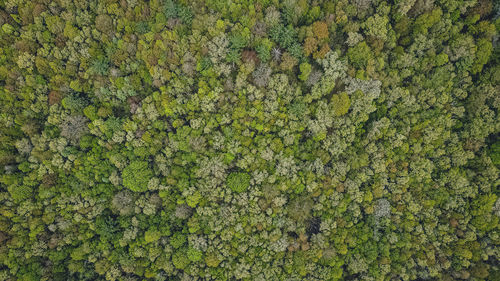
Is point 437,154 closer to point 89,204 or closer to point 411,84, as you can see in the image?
point 411,84

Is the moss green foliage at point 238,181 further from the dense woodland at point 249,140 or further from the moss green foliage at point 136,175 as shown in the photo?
the moss green foliage at point 136,175

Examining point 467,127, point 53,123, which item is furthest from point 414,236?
point 53,123

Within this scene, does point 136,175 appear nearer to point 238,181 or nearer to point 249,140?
point 238,181

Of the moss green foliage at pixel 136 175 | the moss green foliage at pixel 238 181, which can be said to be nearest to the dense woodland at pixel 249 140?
the moss green foliage at pixel 238 181

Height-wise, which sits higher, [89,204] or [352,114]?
[352,114]

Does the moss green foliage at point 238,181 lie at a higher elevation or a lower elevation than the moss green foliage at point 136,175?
higher

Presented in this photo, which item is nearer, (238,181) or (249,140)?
(249,140)

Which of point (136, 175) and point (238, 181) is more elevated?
point (238, 181)

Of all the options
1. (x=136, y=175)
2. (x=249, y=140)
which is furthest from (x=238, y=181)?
(x=136, y=175)
